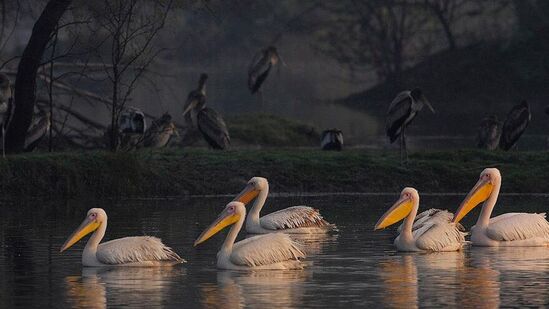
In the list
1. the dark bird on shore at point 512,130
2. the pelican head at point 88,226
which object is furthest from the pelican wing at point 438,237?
the dark bird on shore at point 512,130

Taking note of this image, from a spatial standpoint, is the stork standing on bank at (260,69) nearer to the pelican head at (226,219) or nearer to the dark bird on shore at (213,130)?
the dark bird on shore at (213,130)

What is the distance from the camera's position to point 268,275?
1392 cm

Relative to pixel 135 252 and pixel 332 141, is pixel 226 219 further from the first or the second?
pixel 332 141

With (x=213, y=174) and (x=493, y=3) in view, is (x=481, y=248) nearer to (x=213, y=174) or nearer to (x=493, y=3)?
(x=213, y=174)

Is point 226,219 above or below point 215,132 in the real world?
below

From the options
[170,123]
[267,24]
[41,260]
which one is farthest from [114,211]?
[267,24]

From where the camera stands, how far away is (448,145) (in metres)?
31.4

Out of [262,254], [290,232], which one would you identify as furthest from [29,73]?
[262,254]

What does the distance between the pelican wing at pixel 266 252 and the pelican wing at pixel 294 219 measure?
3.06m

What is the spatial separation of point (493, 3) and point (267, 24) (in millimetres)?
17472

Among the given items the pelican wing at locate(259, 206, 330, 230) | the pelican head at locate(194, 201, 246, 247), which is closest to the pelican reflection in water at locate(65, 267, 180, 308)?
the pelican head at locate(194, 201, 246, 247)

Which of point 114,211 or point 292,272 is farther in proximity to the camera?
point 114,211

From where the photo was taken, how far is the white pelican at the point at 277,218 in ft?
56.7

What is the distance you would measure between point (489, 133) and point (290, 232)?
10.2 meters
